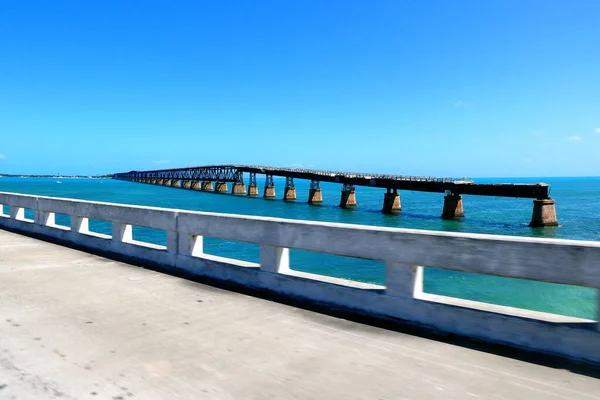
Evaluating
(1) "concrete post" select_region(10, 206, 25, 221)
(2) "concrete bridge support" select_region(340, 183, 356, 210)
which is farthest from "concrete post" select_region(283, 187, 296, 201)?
(1) "concrete post" select_region(10, 206, 25, 221)

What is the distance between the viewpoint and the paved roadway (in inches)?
142

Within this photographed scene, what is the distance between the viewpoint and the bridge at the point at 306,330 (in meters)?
3.72

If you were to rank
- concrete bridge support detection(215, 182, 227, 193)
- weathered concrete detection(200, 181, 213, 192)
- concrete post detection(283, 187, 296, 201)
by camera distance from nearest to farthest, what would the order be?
concrete post detection(283, 187, 296, 201) < concrete bridge support detection(215, 182, 227, 193) < weathered concrete detection(200, 181, 213, 192)

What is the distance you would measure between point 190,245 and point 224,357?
3.89m

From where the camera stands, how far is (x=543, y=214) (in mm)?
40938

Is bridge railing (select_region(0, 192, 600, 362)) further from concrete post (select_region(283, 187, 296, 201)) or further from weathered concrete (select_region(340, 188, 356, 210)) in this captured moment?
concrete post (select_region(283, 187, 296, 201))

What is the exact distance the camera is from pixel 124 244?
948 centimetres

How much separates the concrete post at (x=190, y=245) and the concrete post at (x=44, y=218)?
6425 millimetres

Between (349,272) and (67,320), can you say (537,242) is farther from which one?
(349,272)

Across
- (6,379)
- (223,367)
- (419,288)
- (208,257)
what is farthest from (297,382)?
(208,257)

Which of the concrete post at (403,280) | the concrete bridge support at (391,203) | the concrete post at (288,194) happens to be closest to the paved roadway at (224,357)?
the concrete post at (403,280)

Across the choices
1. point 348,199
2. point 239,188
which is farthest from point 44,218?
point 239,188

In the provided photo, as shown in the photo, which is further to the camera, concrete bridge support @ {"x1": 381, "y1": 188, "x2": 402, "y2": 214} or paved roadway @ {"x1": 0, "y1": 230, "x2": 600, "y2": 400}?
concrete bridge support @ {"x1": 381, "y1": 188, "x2": 402, "y2": 214}

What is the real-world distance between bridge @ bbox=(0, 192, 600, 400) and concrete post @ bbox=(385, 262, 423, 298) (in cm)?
1
